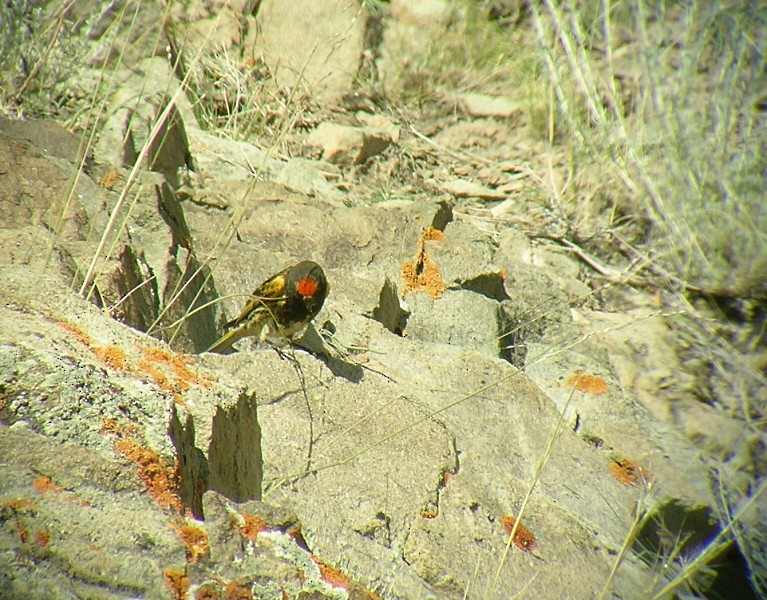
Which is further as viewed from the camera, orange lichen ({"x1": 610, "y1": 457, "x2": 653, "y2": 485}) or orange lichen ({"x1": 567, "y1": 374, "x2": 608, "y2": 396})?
orange lichen ({"x1": 567, "y1": 374, "x2": 608, "y2": 396})

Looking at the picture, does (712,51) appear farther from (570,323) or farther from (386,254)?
(386,254)

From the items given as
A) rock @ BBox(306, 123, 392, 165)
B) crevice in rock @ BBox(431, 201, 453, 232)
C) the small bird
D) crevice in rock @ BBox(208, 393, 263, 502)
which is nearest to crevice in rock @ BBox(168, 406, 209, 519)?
crevice in rock @ BBox(208, 393, 263, 502)

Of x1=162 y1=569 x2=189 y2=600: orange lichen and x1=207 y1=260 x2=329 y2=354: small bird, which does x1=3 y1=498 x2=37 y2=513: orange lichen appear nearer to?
x1=162 y1=569 x2=189 y2=600: orange lichen

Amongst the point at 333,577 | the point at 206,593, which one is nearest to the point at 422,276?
the point at 333,577

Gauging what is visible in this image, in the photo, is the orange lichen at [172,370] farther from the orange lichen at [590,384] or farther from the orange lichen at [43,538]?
the orange lichen at [590,384]

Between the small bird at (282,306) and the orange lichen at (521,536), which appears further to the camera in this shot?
the small bird at (282,306)

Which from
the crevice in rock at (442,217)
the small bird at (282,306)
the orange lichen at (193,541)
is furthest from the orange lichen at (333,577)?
the crevice in rock at (442,217)

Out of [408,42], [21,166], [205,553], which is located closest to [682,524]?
[205,553]
